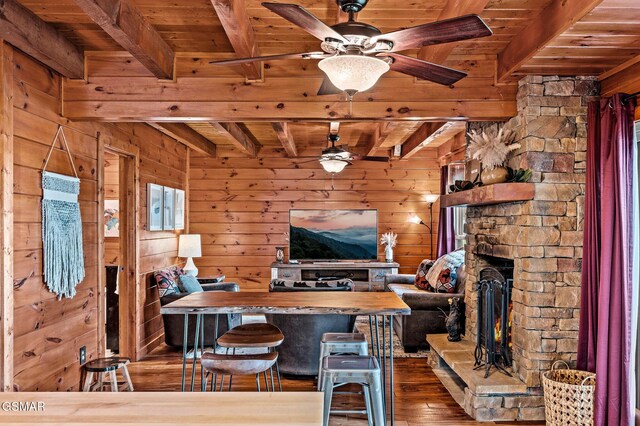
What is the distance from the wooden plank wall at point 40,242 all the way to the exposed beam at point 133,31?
2.59 feet

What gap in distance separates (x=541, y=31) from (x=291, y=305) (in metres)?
2.29

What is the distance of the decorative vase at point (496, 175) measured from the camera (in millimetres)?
3670

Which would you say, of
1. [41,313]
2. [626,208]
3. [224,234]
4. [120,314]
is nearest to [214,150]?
[224,234]

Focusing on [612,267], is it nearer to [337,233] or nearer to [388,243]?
[388,243]

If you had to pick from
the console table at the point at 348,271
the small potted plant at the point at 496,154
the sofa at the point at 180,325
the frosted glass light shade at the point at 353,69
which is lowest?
the sofa at the point at 180,325

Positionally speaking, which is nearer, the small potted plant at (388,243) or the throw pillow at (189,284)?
the throw pillow at (189,284)

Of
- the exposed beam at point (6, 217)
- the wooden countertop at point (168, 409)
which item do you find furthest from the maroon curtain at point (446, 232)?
the wooden countertop at point (168, 409)

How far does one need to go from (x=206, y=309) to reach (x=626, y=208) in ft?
8.88

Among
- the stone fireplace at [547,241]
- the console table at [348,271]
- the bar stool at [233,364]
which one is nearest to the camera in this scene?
the bar stool at [233,364]

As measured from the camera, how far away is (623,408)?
9.39 ft

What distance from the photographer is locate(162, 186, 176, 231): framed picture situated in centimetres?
621

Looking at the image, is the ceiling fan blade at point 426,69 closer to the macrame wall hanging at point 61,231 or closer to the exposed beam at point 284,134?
the macrame wall hanging at point 61,231

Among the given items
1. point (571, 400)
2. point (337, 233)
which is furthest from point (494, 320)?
point (337, 233)

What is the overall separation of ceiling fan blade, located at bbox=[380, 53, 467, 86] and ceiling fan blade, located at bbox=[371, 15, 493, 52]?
18 centimetres
